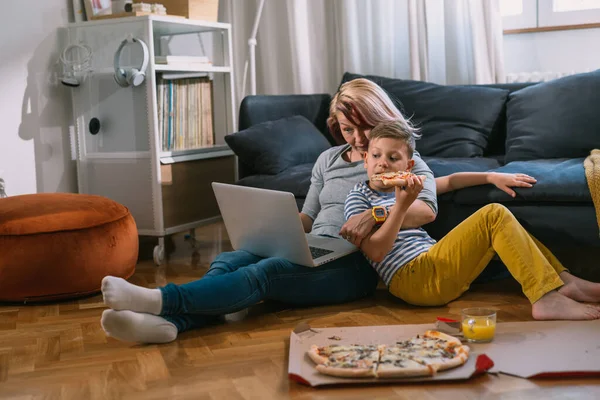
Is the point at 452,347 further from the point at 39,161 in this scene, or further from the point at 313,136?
the point at 39,161

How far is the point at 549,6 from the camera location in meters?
3.89

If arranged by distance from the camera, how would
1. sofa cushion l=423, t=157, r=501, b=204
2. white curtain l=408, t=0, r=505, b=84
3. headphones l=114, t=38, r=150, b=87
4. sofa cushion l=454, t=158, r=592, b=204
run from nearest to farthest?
1. sofa cushion l=454, t=158, r=592, b=204
2. sofa cushion l=423, t=157, r=501, b=204
3. headphones l=114, t=38, r=150, b=87
4. white curtain l=408, t=0, r=505, b=84

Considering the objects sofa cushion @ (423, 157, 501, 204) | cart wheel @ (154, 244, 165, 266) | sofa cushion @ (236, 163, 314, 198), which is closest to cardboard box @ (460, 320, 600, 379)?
sofa cushion @ (423, 157, 501, 204)

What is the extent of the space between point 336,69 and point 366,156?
1.92 metres

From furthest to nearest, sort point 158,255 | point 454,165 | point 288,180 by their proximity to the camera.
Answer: point 158,255, point 288,180, point 454,165

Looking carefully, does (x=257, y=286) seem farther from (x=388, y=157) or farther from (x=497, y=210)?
(x=497, y=210)

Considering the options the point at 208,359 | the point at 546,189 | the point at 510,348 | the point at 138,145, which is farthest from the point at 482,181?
the point at 138,145

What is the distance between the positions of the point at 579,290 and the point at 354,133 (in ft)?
2.90

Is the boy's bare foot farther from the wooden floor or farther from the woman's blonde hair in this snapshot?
the woman's blonde hair

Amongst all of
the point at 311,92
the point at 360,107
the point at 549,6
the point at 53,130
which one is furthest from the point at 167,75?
the point at 549,6

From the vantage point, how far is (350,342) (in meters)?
2.10

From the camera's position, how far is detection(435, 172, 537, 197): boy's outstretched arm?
266 centimetres

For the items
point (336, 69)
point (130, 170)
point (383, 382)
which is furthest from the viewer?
point (336, 69)

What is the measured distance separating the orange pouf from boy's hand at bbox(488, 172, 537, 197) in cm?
142
